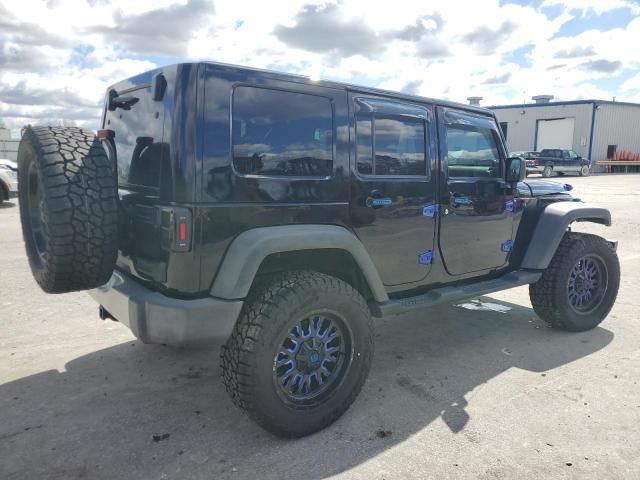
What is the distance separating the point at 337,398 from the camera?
299 centimetres

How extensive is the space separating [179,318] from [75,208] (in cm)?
76

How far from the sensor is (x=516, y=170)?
4.15 meters

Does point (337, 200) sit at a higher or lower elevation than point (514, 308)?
higher

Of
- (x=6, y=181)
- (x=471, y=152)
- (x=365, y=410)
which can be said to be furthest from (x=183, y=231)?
(x=6, y=181)

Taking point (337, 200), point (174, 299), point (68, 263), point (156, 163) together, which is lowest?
point (174, 299)

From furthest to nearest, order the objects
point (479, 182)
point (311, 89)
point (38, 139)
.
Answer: point (479, 182)
point (311, 89)
point (38, 139)

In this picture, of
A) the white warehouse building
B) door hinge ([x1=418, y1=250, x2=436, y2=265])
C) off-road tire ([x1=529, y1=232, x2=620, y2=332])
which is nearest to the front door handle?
door hinge ([x1=418, y1=250, x2=436, y2=265])

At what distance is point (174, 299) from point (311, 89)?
1.41 m

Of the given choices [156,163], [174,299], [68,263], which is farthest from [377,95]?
[68,263]

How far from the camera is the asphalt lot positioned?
8.55 ft

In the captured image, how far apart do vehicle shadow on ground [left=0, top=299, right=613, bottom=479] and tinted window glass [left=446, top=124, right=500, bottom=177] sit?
1457 mm

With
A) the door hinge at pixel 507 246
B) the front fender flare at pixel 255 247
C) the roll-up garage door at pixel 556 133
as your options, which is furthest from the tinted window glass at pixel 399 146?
the roll-up garage door at pixel 556 133

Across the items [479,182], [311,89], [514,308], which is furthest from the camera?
[514,308]

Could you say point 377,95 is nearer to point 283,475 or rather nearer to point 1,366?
point 283,475
